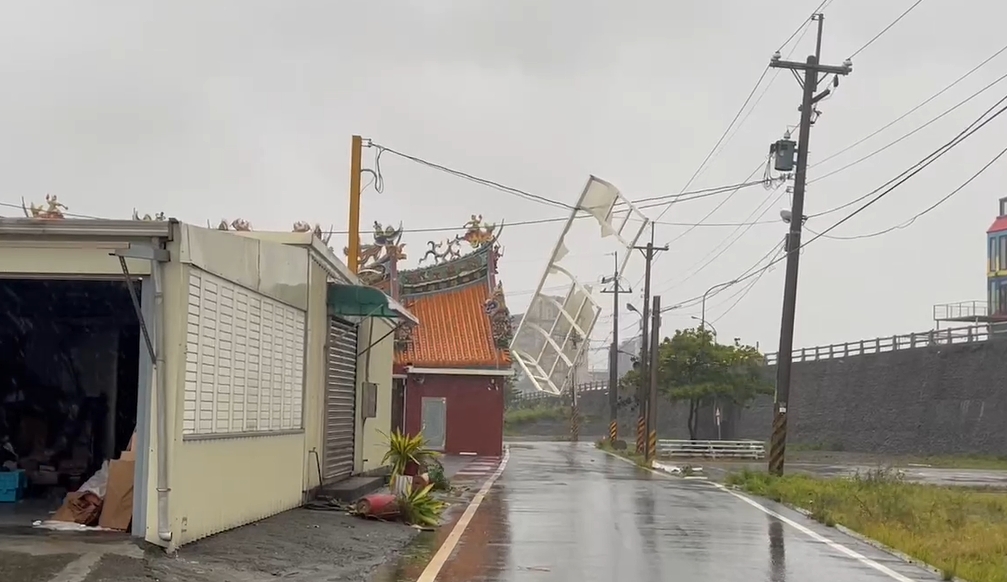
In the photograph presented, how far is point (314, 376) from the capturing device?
56.1 feet

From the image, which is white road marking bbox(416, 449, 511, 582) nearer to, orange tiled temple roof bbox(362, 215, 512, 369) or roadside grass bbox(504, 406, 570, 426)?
orange tiled temple roof bbox(362, 215, 512, 369)

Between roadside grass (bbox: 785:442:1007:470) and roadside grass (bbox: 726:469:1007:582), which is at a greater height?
roadside grass (bbox: 726:469:1007:582)

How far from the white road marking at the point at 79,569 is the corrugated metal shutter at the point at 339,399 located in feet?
27.2

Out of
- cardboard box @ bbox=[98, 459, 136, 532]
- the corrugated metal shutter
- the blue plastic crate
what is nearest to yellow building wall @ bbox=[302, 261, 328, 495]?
the corrugated metal shutter

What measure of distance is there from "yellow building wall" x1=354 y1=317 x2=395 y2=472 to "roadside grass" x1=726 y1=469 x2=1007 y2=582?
25.6 ft

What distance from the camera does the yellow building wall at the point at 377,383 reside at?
21250mm

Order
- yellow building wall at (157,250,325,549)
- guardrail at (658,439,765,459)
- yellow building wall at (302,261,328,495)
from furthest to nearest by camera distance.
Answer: guardrail at (658,439,765,459)
yellow building wall at (302,261,328,495)
yellow building wall at (157,250,325,549)

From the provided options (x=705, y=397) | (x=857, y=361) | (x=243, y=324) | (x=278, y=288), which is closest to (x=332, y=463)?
(x=278, y=288)

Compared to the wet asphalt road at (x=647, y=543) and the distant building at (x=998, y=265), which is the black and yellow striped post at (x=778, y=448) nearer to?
the wet asphalt road at (x=647, y=543)

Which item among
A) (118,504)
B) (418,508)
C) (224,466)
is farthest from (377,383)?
(118,504)

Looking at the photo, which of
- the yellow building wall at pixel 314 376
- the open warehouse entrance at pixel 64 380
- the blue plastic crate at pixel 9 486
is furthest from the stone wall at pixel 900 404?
the blue plastic crate at pixel 9 486

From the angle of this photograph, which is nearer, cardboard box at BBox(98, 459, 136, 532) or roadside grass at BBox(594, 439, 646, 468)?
cardboard box at BBox(98, 459, 136, 532)

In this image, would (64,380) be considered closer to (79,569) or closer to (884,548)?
(79,569)

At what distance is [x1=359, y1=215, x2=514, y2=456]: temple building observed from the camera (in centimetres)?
3947
